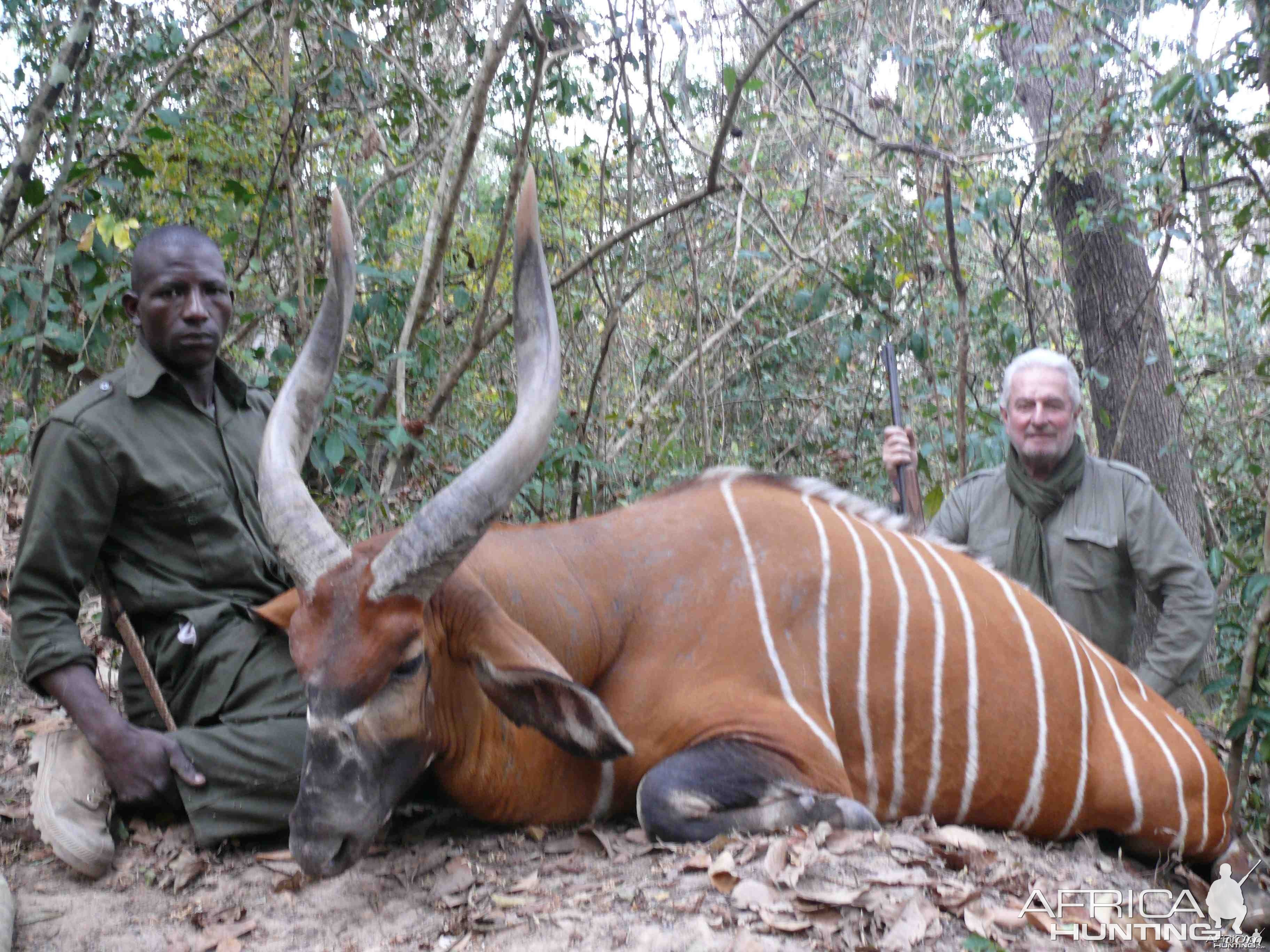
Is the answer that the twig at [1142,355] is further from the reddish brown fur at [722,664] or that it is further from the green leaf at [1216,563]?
the reddish brown fur at [722,664]

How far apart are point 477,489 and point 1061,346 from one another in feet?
19.2

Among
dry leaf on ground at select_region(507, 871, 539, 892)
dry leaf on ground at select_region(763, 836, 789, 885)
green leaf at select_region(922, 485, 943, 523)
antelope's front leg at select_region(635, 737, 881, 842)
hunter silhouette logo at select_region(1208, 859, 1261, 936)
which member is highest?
green leaf at select_region(922, 485, 943, 523)

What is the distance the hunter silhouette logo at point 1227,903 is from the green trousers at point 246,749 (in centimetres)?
284

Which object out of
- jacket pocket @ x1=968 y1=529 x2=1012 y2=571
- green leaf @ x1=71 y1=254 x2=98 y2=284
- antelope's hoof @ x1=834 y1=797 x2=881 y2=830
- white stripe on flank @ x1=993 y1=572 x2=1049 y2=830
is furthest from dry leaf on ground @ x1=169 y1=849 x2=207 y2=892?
jacket pocket @ x1=968 y1=529 x2=1012 y2=571

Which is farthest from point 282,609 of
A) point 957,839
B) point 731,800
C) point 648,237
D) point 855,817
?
point 648,237

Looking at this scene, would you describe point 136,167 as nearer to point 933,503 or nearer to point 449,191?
point 449,191

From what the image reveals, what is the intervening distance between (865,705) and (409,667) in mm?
1467

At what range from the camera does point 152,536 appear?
361cm

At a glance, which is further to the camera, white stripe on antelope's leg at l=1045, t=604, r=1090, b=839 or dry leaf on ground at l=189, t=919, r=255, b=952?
white stripe on antelope's leg at l=1045, t=604, r=1090, b=839

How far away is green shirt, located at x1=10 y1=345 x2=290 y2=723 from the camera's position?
11.0 ft

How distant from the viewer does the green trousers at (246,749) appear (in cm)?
334

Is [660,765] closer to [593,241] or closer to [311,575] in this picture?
[311,575]

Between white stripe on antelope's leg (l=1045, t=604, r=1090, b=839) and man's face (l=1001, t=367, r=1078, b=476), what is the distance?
3.10 ft

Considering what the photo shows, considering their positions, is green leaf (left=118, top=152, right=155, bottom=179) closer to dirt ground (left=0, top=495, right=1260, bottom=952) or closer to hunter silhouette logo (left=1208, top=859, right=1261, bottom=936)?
dirt ground (left=0, top=495, right=1260, bottom=952)
